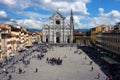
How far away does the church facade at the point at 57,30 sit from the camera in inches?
5315

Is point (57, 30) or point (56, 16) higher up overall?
point (56, 16)

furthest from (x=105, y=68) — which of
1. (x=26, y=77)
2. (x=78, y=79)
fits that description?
(x=26, y=77)

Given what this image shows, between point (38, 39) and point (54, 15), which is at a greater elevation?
point (54, 15)

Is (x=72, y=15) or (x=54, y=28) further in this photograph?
(x=72, y=15)

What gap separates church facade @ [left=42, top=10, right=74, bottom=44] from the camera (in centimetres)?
13500

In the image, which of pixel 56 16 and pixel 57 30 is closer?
pixel 57 30

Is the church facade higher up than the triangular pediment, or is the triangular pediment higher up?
the triangular pediment

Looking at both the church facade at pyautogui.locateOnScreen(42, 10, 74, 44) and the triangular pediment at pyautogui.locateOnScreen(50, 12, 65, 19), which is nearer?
the church facade at pyautogui.locateOnScreen(42, 10, 74, 44)

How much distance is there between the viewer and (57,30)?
13600cm

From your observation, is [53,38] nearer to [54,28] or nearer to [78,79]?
[54,28]

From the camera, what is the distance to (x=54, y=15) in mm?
136750

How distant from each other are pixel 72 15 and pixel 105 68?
112519 millimetres

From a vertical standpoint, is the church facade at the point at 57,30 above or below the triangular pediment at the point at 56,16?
below

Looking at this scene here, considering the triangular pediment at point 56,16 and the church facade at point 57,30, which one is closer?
the church facade at point 57,30
